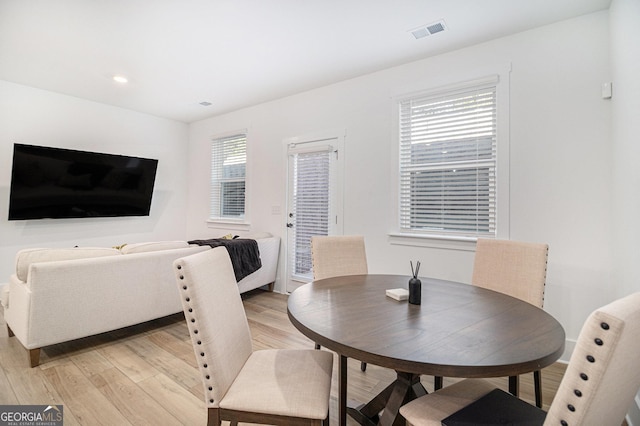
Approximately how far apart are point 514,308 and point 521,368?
0.59m

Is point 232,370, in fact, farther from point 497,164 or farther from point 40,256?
point 497,164

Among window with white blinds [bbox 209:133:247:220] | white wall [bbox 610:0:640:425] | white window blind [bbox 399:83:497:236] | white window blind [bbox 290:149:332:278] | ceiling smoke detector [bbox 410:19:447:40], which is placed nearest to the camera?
white wall [bbox 610:0:640:425]

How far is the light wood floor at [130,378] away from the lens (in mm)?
1852

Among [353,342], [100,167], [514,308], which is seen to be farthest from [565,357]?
[100,167]

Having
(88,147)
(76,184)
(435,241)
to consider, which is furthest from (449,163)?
(88,147)

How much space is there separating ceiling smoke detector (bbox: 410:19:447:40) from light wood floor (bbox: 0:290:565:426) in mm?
2840

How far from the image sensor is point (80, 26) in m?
2.71

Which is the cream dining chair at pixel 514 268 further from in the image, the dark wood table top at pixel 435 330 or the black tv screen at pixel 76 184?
the black tv screen at pixel 76 184

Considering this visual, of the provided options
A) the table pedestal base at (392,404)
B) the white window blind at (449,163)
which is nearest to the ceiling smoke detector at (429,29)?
the white window blind at (449,163)

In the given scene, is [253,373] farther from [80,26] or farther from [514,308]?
[80,26]

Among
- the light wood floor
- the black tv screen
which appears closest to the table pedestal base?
A: the light wood floor

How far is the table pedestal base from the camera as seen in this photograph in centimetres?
138

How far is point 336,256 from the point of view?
95.1 inches

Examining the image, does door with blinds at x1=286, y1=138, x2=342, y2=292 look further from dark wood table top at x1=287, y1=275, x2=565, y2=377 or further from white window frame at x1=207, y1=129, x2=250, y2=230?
dark wood table top at x1=287, y1=275, x2=565, y2=377
